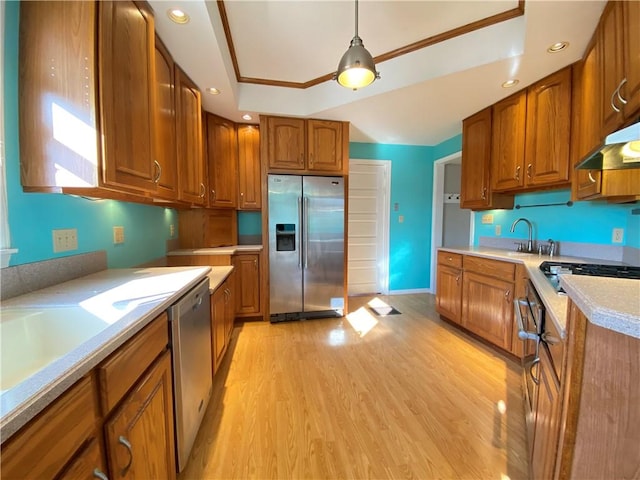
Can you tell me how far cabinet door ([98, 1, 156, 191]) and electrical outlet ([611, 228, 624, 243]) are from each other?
3.18m

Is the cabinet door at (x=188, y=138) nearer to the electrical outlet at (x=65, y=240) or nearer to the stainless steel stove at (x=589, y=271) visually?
the electrical outlet at (x=65, y=240)

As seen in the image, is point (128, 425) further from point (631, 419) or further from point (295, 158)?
point (295, 158)

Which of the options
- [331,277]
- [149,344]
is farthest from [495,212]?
[149,344]

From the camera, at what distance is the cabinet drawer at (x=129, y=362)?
27.5 inches

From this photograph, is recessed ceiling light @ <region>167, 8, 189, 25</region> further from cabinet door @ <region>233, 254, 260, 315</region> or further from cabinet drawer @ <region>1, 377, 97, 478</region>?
cabinet door @ <region>233, 254, 260, 315</region>

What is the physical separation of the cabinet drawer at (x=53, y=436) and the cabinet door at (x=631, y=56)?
2270 mm

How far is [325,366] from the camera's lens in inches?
84.7

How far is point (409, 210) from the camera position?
4.07m

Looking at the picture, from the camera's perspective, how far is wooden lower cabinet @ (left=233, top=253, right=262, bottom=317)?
296 cm

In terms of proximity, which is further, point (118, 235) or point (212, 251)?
point (212, 251)

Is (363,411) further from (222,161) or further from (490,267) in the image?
(222,161)

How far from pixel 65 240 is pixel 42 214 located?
0.16m

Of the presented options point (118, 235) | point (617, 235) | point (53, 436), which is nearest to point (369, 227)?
point (617, 235)

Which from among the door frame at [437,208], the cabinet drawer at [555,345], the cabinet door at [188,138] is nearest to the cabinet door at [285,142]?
the cabinet door at [188,138]
